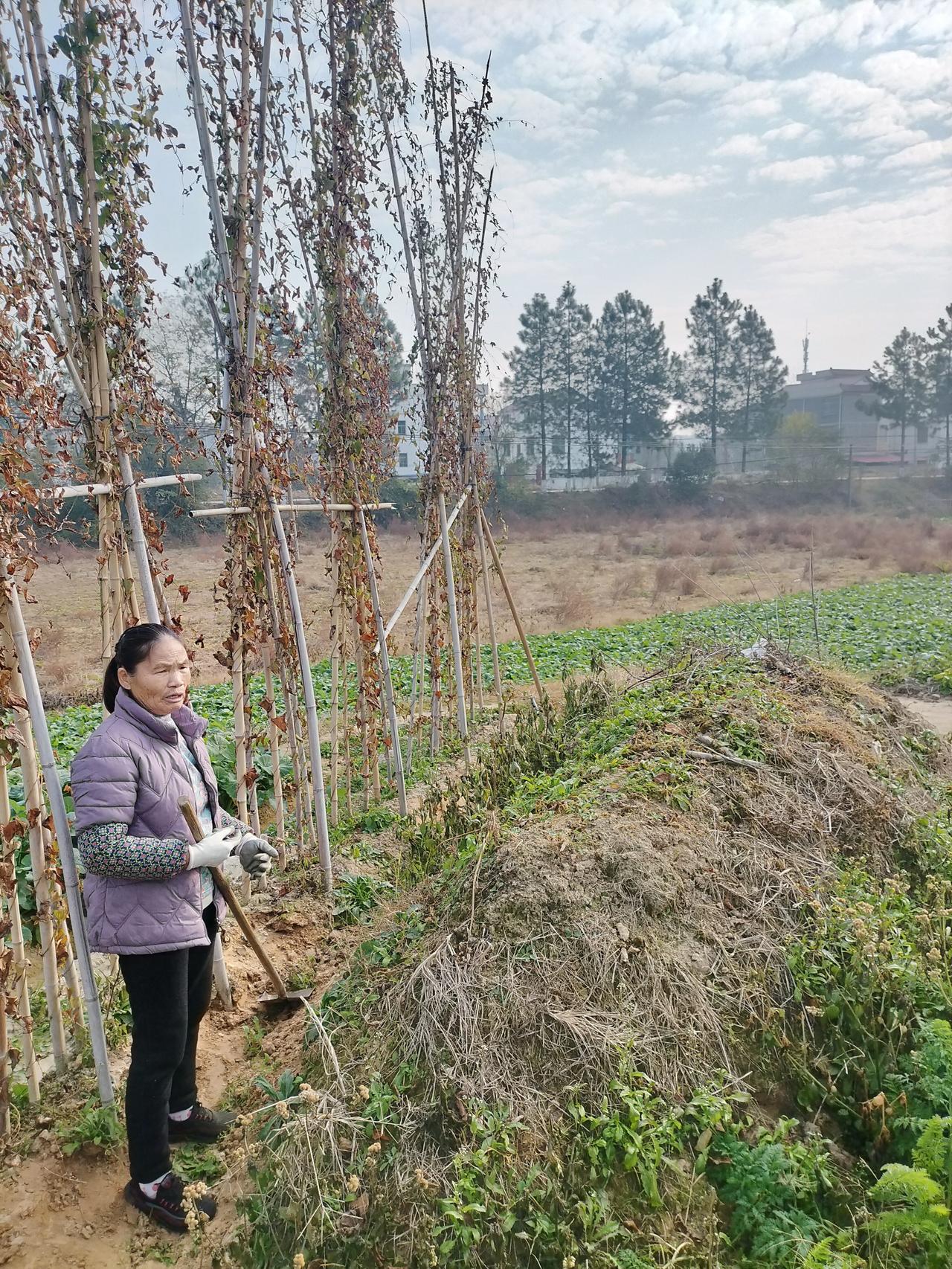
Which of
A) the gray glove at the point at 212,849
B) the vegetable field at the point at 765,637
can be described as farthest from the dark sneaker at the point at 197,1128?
the vegetable field at the point at 765,637

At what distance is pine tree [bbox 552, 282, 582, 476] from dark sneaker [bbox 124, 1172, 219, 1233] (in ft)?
117

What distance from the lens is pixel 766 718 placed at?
4887mm

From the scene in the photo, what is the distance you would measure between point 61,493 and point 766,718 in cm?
387

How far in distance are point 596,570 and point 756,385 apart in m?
21.8

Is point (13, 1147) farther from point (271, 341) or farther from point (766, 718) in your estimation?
point (766, 718)

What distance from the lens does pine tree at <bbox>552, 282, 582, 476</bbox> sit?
37.6 meters

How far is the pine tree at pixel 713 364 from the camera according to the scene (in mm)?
38531

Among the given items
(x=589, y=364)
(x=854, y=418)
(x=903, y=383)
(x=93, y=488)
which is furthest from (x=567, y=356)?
(x=93, y=488)

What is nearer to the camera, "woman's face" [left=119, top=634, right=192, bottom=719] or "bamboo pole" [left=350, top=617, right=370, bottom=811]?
"woman's face" [left=119, top=634, right=192, bottom=719]

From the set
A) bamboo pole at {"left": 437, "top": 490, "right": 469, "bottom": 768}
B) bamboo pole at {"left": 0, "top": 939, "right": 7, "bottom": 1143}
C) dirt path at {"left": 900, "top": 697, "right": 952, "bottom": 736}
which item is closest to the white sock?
bamboo pole at {"left": 0, "top": 939, "right": 7, "bottom": 1143}

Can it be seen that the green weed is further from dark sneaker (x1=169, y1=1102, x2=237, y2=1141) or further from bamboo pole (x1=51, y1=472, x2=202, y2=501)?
bamboo pole (x1=51, y1=472, x2=202, y2=501)

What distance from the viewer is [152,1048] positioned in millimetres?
2535

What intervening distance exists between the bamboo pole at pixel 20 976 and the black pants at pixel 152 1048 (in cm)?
47

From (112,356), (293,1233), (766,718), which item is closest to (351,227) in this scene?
(112,356)
